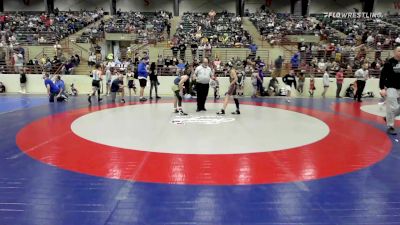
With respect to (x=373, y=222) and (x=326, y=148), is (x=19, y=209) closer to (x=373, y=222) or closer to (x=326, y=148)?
(x=373, y=222)

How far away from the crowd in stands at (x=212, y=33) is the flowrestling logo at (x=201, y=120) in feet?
36.6

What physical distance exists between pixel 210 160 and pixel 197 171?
0.55 metres

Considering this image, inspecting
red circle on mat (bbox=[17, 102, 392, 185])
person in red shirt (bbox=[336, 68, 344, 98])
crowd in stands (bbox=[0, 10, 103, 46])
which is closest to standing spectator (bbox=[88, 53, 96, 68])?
crowd in stands (bbox=[0, 10, 103, 46])

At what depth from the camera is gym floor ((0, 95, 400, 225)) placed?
12.7ft

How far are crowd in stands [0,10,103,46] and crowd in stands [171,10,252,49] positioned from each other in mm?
7976

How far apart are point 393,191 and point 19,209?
175 inches

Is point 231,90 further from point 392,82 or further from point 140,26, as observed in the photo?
point 140,26

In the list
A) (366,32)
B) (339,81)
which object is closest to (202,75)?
(339,81)

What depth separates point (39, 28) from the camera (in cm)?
2617

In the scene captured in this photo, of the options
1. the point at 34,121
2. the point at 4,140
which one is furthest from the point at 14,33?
the point at 4,140

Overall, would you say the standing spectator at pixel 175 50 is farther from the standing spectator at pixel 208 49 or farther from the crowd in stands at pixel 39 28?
the crowd in stands at pixel 39 28

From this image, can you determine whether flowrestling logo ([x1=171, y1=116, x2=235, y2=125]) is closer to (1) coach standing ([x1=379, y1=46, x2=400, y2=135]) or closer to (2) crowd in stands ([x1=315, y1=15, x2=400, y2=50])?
(1) coach standing ([x1=379, y1=46, x2=400, y2=135])

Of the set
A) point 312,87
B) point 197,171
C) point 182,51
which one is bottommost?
point 197,171

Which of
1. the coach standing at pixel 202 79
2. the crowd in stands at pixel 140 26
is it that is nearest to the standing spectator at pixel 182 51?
the crowd in stands at pixel 140 26
